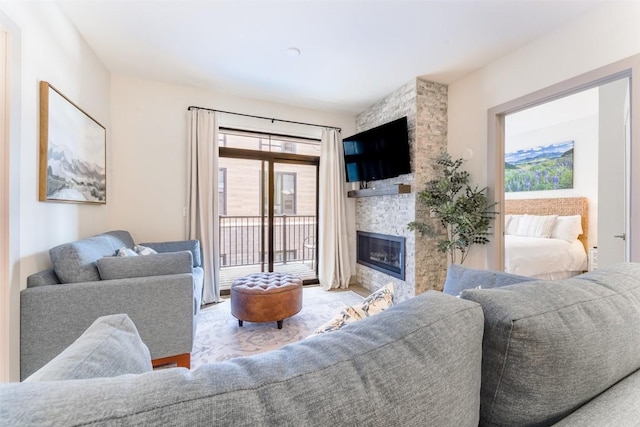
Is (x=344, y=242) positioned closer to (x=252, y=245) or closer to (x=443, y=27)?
(x=252, y=245)

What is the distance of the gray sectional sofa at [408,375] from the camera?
347 millimetres

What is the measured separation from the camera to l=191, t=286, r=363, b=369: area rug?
2180mm

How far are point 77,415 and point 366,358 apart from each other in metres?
0.40

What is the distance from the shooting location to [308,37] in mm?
2346

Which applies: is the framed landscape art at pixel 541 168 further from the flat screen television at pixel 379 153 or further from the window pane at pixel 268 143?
the window pane at pixel 268 143

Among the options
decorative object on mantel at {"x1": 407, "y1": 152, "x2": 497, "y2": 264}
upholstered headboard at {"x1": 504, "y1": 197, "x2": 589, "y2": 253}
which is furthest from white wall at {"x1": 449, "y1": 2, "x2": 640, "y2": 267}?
upholstered headboard at {"x1": 504, "y1": 197, "x2": 589, "y2": 253}

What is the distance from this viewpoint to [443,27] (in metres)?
2.21

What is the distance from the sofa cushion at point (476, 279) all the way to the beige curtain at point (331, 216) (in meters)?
2.60

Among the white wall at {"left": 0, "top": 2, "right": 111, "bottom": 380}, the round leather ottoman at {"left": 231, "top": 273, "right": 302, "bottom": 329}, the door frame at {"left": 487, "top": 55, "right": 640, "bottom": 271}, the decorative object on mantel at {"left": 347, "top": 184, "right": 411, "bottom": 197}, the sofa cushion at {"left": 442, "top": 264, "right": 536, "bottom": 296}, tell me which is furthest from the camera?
the decorative object on mantel at {"left": 347, "top": 184, "right": 411, "bottom": 197}

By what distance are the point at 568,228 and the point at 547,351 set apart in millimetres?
4771

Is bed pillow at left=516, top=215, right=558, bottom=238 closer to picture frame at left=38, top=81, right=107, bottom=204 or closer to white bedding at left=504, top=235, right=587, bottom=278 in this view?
white bedding at left=504, top=235, right=587, bottom=278

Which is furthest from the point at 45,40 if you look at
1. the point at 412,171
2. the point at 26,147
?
the point at 412,171

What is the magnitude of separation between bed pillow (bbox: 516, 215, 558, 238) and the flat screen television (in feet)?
9.22

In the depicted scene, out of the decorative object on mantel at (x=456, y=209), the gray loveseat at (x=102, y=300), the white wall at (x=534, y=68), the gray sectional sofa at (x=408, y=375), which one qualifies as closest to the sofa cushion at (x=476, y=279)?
the gray sectional sofa at (x=408, y=375)
